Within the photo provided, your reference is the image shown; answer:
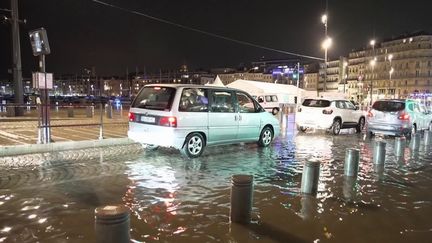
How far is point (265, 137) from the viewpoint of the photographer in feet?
44.0

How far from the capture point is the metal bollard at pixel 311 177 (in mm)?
7203

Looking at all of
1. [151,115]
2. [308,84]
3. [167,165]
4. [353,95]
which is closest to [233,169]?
[167,165]

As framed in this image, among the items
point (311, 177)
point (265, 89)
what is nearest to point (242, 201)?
point (311, 177)

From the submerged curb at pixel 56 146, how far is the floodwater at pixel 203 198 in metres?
0.64

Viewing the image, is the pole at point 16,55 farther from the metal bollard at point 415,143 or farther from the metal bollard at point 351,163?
the metal bollard at point 415,143

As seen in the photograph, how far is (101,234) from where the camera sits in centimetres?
379

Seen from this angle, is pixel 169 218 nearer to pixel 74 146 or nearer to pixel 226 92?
pixel 226 92

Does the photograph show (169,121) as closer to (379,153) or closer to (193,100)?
(193,100)

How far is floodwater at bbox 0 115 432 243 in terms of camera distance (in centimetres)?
527

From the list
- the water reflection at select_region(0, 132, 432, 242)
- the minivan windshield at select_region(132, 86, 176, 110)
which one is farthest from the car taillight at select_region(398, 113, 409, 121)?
the minivan windshield at select_region(132, 86, 176, 110)

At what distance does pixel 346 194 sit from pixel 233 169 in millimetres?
2837

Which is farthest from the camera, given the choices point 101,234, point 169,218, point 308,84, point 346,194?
point 308,84

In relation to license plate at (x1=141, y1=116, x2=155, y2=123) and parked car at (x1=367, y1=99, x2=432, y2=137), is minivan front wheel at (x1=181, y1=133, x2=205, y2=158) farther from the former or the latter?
parked car at (x1=367, y1=99, x2=432, y2=137)

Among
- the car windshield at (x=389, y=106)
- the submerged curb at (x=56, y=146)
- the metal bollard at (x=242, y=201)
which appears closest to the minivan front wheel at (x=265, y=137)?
the submerged curb at (x=56, y=146)
